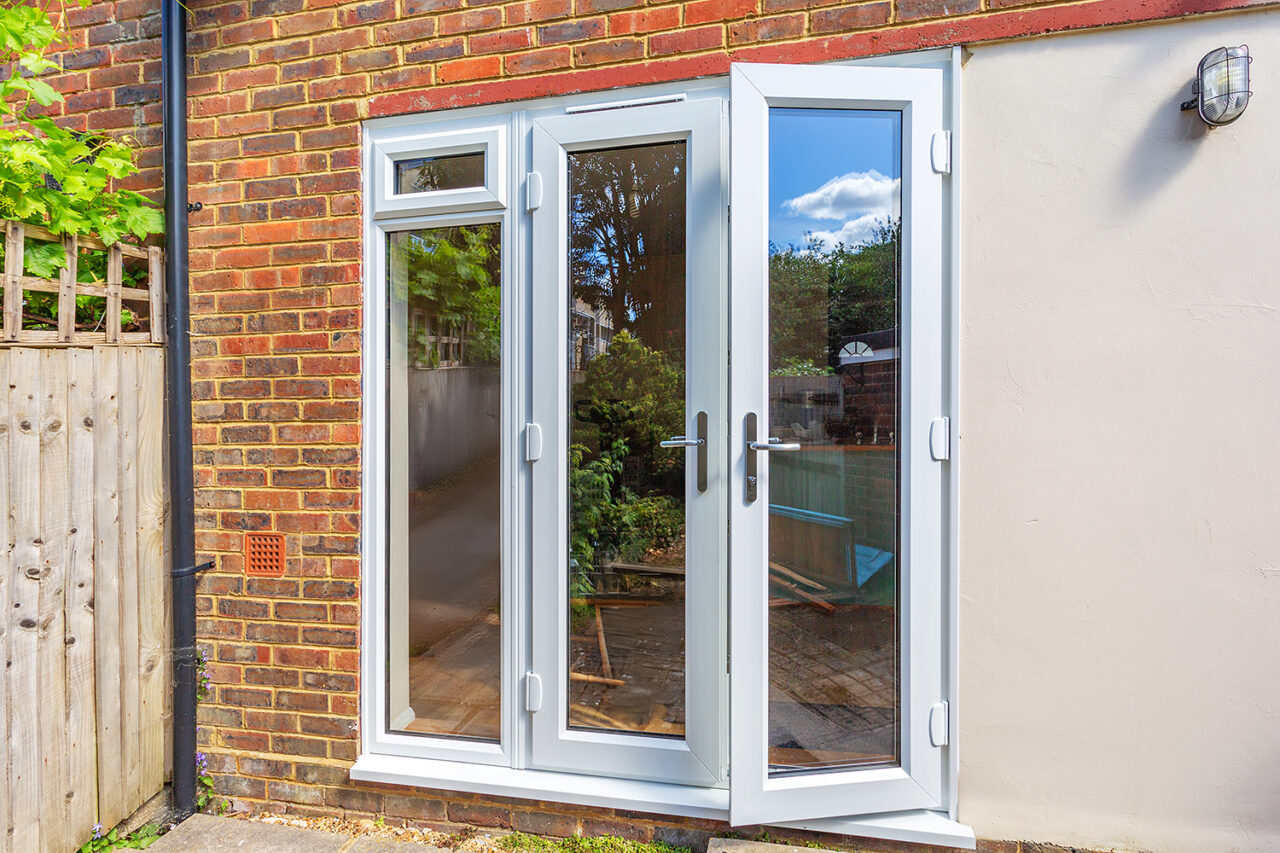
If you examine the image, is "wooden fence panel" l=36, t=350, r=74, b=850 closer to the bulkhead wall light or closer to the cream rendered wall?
the cream rendered wall

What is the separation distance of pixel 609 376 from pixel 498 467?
52 centimetres

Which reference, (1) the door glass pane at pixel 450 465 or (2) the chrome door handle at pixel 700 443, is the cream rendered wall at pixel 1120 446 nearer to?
(2) the chrome door handle at pixel 700 443

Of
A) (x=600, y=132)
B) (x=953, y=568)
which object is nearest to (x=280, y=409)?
(x=600, y=132)

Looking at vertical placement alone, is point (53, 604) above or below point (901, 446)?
below

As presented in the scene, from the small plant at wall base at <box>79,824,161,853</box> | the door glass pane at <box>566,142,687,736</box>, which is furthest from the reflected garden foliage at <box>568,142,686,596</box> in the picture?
the small plant at wall base at <box>79,824,161,853</box>

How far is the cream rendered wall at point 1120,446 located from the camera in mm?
1844

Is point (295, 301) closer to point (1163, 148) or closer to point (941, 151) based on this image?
point (941, 151)

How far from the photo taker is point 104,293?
7.07ft

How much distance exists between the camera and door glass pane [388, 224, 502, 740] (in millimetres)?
2283

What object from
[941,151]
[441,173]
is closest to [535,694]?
[441,173]

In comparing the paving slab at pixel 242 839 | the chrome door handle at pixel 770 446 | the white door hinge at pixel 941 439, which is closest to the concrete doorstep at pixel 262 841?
Result: the paving slab at pixel 242 839

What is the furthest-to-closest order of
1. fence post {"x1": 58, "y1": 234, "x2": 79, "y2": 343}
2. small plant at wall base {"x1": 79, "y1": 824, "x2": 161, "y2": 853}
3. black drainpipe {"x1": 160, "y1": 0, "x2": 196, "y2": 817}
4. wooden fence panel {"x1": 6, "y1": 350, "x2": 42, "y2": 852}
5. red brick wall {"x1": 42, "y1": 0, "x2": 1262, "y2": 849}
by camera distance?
black drainpipe {"x1": 160, "y1": 0, "x2": 196, "y2": 817} → red brick wall {"x1": 42, "y1": 0, "x2": 1262, "y2": 849} → small plant at wall base {"x1": 79, "y1": 824, "x2": 161, "y2": 853} → fence post {"x1": 58, "y1": 234, "x2": 79, "y2": 343} → wooden fence panel {"x1": 6, "y1": 350, "x2": 42, "y2": 852}

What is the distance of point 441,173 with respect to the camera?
90.5 inches

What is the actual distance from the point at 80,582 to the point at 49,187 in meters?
1.32
